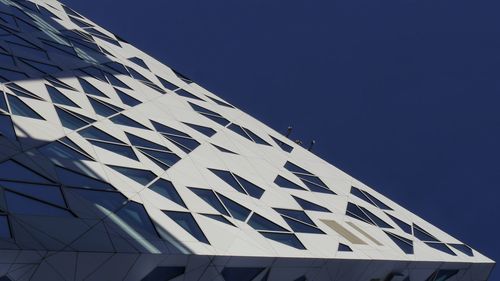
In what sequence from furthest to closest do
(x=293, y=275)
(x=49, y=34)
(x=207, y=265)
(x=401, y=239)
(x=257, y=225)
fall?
(x=49, y=34) < (x=401, y=239) < (x=257, y=225) < (x=293, y=275) < (x=207, y=265)

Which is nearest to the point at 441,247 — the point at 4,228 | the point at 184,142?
the point at 184,142

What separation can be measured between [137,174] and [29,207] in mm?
5450

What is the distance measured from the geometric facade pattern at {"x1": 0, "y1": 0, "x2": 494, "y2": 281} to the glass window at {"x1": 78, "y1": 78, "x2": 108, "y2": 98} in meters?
0.17

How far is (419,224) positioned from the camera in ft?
100

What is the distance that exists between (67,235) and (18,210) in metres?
1.34

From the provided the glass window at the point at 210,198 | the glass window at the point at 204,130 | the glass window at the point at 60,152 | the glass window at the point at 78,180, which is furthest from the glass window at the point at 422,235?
the glass window at the point at 60,152

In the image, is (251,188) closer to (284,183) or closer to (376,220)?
(284,183)

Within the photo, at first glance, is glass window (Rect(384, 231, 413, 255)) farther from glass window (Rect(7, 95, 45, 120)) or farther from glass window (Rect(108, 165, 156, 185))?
glass window (Rect(7, 95, 45, 120))

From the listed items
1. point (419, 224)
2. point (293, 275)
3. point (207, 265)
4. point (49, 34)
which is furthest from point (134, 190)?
point (419, 224)

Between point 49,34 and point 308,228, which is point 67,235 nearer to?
point 308,228

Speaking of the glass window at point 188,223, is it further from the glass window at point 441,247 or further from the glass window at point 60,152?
the glass window at point 441,247

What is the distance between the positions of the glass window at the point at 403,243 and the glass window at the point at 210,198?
9927 millimetres

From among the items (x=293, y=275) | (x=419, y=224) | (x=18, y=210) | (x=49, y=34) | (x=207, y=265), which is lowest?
(x=18, y=210)

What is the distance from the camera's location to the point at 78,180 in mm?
14617
